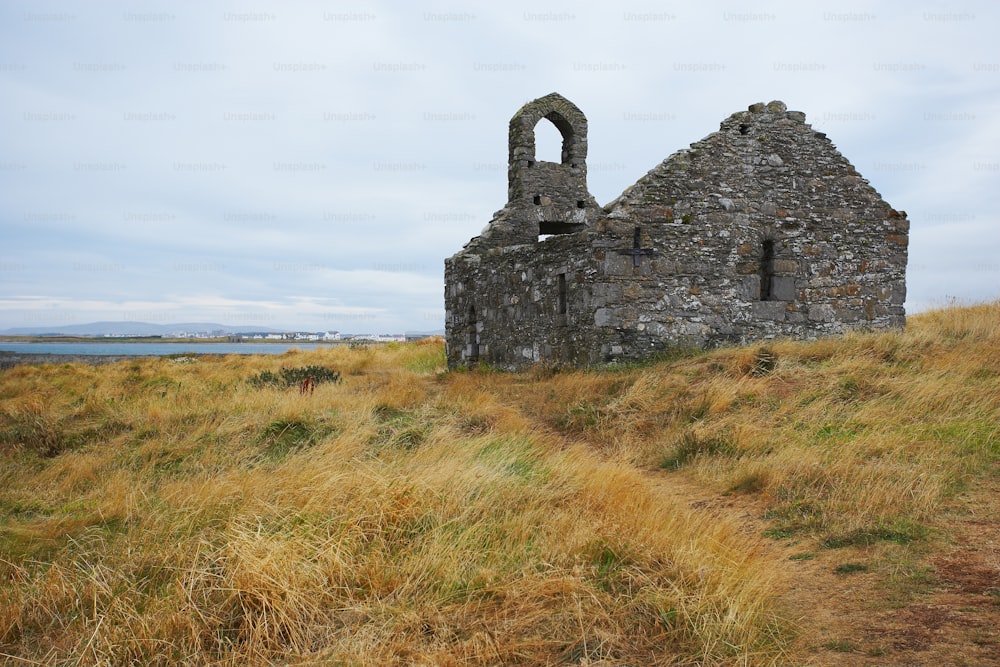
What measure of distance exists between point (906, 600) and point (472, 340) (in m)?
13.1

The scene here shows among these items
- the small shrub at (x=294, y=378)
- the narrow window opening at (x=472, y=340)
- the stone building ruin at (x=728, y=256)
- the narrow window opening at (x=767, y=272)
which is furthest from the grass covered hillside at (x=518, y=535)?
the narrow window opening at (x=472, y=340)

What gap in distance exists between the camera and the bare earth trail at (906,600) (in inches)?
125

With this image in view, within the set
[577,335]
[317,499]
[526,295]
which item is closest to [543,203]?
[526,295]

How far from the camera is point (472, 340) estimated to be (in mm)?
16406

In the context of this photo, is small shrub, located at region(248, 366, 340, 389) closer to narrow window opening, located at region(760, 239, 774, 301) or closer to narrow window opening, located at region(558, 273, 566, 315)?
narrow window opening, located at region(558, 273, 566, 315)

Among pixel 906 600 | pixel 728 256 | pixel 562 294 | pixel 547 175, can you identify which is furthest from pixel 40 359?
pixel 906 600

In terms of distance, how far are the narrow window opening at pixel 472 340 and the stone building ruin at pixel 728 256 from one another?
2.70 meters

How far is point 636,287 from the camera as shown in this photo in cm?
1163

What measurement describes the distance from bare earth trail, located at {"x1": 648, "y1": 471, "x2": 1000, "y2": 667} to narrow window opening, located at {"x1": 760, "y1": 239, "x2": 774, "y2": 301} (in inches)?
298

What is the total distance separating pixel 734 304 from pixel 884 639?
9.33 metres

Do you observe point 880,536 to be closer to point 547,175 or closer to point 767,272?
point 767,272

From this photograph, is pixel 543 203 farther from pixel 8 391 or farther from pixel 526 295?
pixel 8 391

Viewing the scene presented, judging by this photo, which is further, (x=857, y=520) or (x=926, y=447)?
(x=926, y=447)

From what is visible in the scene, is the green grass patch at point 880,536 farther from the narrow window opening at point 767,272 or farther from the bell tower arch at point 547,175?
the bell tower arch at point 547,175
